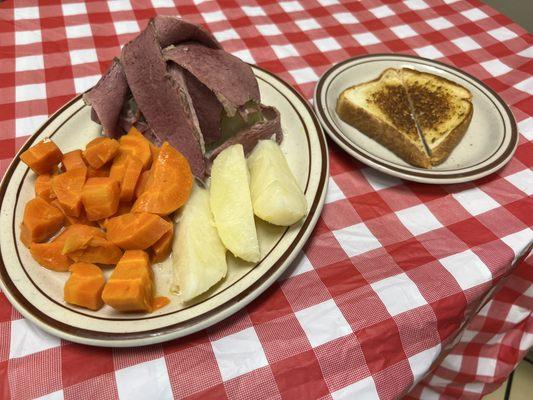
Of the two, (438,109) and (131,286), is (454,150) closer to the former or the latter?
(438,109)

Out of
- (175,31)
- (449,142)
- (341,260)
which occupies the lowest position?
(341,260)

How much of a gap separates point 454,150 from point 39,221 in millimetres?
1286

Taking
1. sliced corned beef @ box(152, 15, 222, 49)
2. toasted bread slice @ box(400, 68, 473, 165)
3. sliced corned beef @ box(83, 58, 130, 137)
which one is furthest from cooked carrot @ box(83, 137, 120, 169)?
toasted bread slice @ box(400, 68, 473, 165)

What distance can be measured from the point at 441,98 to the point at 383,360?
3.17ft

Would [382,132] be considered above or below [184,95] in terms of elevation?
below

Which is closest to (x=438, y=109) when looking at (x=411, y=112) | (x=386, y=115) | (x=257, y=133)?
(x=411, y=112)

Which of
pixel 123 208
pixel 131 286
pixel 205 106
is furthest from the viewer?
pixel 205 106

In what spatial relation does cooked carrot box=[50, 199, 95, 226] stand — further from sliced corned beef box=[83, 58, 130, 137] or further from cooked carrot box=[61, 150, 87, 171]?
sliced corned beef box=[83, 58, 130, 137]

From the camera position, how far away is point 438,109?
1428 millimetres

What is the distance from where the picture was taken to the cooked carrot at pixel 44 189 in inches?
42.1

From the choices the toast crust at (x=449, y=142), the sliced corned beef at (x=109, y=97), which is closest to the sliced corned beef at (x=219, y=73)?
the sliced corned beef at (x=109, y=97)

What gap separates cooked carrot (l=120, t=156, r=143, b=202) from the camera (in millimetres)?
1043

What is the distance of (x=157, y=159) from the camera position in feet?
3.47

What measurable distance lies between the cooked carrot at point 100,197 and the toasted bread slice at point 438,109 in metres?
0.97
